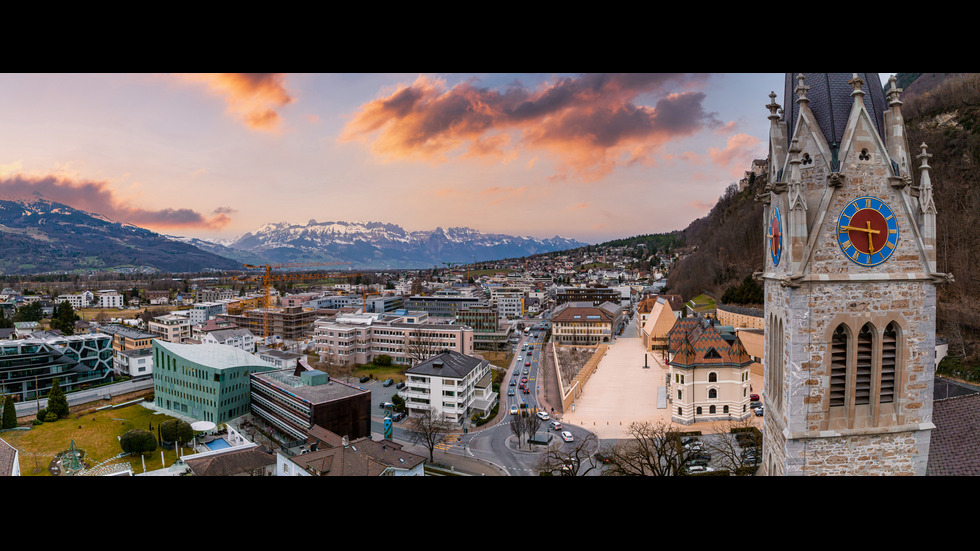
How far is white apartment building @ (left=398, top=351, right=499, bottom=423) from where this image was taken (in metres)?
22.8

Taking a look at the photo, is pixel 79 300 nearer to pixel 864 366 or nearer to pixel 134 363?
pixel 134 363

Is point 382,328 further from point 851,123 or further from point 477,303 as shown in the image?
point 851,123

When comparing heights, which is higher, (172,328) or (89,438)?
(172,328)

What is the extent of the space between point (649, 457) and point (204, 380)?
21.7m

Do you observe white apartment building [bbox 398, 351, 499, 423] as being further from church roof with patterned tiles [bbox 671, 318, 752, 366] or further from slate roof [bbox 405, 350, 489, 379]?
church roof with patterned tiles [bbox 671, 318, 752, 366]

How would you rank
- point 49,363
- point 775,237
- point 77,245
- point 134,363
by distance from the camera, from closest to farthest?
point 775,237
point 49,363
point 134,363
point 77,245

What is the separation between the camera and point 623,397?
84.0 feet

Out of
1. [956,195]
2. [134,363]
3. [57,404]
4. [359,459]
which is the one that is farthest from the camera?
[134,363]

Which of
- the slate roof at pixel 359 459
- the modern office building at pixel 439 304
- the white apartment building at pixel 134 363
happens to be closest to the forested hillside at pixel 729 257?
the modern office building at pixel 439 304

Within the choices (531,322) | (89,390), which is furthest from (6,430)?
(531,322)

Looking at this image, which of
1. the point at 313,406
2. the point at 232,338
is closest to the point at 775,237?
the point at 313,406

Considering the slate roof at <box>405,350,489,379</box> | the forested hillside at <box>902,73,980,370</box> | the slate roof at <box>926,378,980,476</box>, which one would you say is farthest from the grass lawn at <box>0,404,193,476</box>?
the forested hillside at <box>902,73,980,370</box>

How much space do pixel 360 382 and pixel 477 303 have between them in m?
25.1

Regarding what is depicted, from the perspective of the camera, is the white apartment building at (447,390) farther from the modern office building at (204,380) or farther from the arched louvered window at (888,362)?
the arched louvered window at (888,362)
